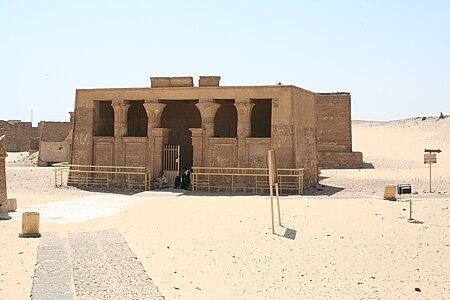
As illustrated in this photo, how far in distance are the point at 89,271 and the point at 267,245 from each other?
380cm

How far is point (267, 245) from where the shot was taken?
10.7m

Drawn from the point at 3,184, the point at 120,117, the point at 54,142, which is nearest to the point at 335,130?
the point at 120,117

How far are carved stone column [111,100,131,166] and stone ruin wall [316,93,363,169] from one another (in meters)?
15.3

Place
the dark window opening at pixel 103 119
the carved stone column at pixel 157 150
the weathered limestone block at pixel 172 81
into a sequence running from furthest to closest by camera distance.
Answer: the dark window opening at pixel 103 119
the weathered limestone block at pixel 172 81
the carved stone column at pixel 157 150

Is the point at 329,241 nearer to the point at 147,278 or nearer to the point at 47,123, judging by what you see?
the point at 147,278

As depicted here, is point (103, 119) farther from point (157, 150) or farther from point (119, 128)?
point (157, 150)

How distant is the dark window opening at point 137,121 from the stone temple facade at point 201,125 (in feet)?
1.47

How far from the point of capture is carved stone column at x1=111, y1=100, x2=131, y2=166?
953 inches

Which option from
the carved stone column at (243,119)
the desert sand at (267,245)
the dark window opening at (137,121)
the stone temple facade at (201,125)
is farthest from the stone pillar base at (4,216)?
the dark window opening at (137,121)

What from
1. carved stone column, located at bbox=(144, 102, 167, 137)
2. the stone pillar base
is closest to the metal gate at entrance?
carved stone column, located at bbox=(144, 102, 167, 137)

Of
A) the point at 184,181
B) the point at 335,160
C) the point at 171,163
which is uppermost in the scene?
the point at 335,160

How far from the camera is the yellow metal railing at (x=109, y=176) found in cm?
2364

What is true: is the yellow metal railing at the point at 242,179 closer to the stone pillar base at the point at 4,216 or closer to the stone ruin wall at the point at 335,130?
the stone pillar base at the point at 4,216

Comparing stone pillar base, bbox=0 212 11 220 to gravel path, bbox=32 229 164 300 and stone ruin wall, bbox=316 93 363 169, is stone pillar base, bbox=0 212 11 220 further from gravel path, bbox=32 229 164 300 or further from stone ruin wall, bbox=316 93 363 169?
stone ruin wall, bbox=316 93 363 169
